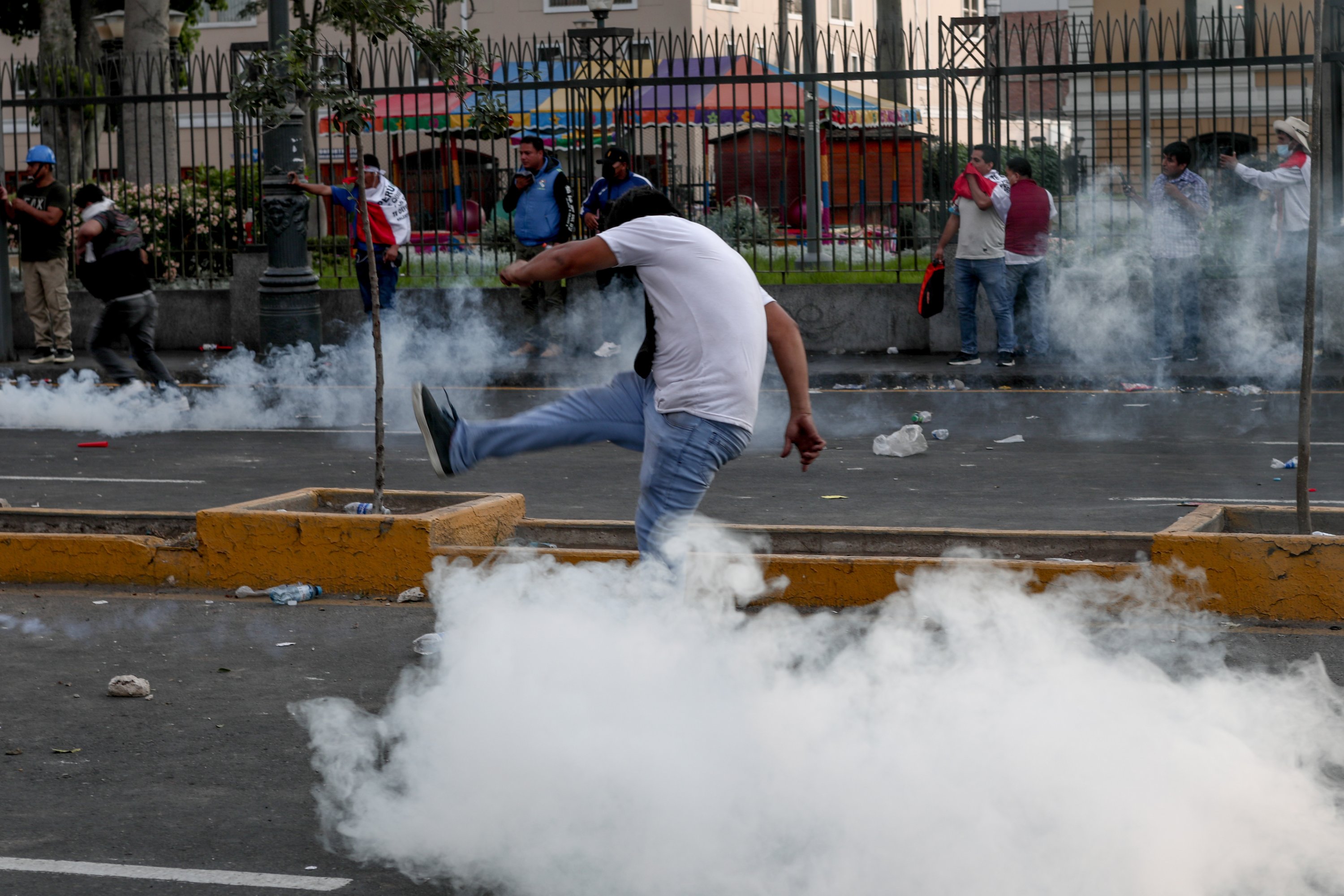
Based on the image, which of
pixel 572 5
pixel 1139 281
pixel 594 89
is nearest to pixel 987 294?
pixel 1139 281

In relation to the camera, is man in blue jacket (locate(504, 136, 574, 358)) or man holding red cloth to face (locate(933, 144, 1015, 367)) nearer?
man holding red cloth to face (locate(933, 144, 1015, 367))

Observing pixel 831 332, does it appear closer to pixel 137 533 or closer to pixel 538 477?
pixel 538 477

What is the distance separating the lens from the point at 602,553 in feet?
21.0

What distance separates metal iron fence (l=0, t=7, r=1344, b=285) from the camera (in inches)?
568

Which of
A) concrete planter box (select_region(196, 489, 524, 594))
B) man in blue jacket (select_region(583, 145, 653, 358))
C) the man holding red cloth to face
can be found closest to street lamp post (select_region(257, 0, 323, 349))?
man in blue jacket (select_region(583, 145, 653, 358))

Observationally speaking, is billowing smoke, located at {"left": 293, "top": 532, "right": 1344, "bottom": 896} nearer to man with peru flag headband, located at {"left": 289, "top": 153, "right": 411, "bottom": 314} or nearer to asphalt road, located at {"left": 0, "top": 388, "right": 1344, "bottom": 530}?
asphalt road, located at {"left": 0, "top": 388, "right": 1344, "bottom": 530}

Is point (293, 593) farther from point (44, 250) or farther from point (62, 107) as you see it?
point (62, 107)

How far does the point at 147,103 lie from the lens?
1670 centimetres

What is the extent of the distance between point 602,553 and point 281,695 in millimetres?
1550

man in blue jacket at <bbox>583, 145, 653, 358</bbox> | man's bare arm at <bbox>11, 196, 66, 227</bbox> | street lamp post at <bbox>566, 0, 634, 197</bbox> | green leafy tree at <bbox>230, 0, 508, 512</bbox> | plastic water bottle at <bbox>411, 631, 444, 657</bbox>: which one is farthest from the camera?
street lamp post at <bbox>566, 0, 634, 197</bbox>

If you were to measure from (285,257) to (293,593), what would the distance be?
8694 mm

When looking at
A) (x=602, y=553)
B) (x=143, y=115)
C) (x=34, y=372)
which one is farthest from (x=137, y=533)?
(x=143, y=115)

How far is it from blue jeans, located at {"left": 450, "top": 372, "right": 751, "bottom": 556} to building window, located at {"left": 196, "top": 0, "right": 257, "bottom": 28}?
36366 mm

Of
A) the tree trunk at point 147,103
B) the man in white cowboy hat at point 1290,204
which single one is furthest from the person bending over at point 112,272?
the man in white cowboy hat at point 1290,204
